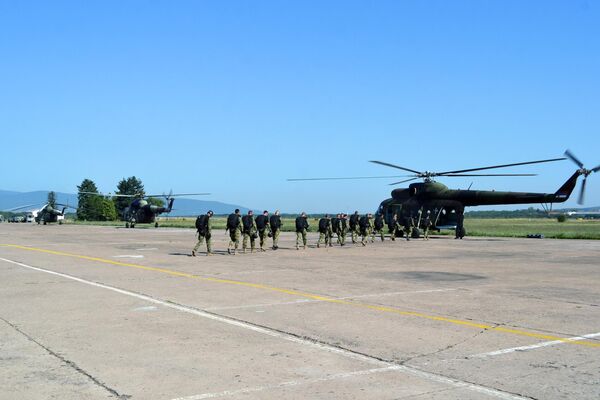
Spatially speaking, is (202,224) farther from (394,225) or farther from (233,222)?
(394,225)

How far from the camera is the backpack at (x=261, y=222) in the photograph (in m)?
26.1

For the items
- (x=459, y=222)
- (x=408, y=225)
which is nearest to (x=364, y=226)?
(x=408, y=225)

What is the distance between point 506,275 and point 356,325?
28.7ft

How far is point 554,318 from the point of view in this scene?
383 inches

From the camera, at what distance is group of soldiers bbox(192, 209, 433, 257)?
23.8 meters

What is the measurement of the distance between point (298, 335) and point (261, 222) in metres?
18.0

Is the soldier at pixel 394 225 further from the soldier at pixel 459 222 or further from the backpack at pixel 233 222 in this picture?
the backpack at pixel 233 222

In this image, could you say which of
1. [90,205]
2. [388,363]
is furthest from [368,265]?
[90,205]

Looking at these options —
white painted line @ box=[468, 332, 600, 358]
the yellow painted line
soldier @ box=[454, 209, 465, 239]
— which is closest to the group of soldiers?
soldier @ box=[454, 209, 465, 239]

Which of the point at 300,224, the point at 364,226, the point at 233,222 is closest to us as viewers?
the point at 233,222

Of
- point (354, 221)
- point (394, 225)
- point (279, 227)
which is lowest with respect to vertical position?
point (279, 227)

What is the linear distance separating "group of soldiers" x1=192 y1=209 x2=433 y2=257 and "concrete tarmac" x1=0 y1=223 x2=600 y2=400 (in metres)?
7.19

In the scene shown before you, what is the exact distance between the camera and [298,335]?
8.34 meters

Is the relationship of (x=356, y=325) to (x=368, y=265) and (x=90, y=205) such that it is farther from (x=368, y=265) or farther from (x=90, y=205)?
(x=90, y=205)
